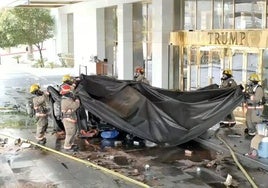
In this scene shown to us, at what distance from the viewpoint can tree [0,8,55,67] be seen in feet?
129

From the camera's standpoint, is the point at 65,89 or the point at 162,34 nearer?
the point at 65,89

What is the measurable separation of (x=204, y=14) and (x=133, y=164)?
10814 mm

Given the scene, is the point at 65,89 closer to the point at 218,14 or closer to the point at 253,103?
the point at 253,103

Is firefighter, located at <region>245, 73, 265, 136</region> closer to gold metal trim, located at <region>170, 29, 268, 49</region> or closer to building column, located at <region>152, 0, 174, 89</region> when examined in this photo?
gold metal trim, located at <region>170, 29, 268, 49</region>

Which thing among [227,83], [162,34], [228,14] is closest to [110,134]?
[227,83]

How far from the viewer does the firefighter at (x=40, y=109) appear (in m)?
11.6

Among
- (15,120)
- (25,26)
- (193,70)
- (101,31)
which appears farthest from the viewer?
(25,26)

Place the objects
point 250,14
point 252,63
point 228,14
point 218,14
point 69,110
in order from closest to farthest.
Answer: point 69,110
point 252,63
point 250,14
point 228,14
point 218,14

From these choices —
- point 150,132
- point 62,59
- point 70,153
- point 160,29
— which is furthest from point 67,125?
point 62,59

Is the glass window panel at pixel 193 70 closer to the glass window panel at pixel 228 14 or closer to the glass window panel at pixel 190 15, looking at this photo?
the glass window panel at pixel 190 15

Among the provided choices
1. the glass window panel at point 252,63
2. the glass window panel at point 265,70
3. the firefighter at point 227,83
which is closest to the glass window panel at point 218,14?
the glass window panel at point 252,63

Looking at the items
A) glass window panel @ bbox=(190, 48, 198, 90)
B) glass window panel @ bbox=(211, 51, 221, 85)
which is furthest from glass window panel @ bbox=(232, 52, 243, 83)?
glass window panel @ bbox=(190, 48, 198, 90)

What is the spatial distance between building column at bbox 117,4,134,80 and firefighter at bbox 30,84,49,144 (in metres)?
12.0

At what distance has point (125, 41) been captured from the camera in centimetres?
2383
